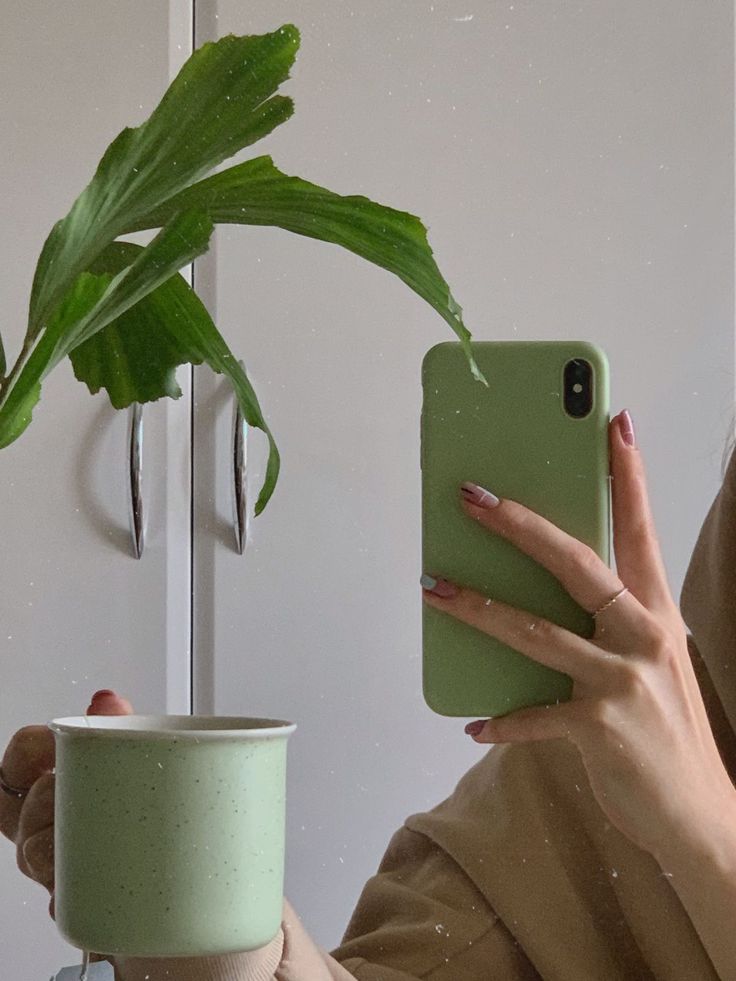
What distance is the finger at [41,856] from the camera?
0.35 meters

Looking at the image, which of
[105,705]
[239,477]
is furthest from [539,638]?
[239,477]

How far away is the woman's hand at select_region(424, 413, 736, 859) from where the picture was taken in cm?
38

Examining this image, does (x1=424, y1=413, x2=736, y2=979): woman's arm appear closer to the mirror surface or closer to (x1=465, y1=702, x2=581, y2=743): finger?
(x1=465, y1=702, x2=581, y2=743): finger

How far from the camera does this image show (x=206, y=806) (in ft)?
0.87

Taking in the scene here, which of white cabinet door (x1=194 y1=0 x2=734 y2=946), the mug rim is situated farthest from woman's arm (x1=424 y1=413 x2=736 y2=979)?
white cabinet door (x1=194 y1=0 x2=734 y2=946)

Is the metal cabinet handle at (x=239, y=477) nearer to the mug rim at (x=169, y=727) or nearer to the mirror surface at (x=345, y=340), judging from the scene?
the mirror surface at (x=345, y=340)

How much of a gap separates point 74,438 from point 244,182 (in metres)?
0.36

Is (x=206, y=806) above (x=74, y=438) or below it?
below

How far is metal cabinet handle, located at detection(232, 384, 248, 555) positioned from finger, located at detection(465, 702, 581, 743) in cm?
23

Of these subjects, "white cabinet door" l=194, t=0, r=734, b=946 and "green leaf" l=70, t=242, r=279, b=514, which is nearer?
"green leaf" l=70, t=242, r=279, b=514

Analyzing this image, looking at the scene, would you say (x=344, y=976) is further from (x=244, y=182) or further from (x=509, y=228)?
(x=509, y=228)

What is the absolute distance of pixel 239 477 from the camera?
0.59 metres

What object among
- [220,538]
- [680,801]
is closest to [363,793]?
[220,538]

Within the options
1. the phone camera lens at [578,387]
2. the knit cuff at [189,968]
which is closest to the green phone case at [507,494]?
the phone camera lens at [578,387]
